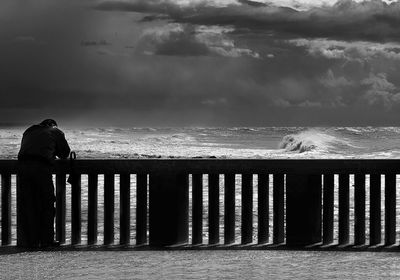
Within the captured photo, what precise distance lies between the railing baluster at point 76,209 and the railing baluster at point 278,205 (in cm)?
192

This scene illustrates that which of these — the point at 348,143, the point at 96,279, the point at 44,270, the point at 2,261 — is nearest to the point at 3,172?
the point at 2,261

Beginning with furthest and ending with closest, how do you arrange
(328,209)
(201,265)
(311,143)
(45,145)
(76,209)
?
(311,143) → (76,209) → (328,209) → (45,145) → (201,265)

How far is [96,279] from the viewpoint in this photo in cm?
582

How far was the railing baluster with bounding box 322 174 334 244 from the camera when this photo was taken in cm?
734

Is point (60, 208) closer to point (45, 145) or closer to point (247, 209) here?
point (45, 145)

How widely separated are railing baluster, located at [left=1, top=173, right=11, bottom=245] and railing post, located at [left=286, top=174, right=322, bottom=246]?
109 inches

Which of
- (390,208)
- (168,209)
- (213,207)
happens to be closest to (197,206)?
(213,207)

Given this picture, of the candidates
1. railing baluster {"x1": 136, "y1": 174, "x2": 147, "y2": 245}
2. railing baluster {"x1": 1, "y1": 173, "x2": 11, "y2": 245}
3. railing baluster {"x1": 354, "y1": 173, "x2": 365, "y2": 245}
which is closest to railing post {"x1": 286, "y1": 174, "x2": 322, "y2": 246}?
railing baluster {"x1": 354, "y1": 173, "x2": 365, "y2": 245}

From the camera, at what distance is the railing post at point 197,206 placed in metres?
7.40

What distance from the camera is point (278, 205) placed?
7.38 m

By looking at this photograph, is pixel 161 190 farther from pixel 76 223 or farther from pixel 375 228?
pixel 375 228

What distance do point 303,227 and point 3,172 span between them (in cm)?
301

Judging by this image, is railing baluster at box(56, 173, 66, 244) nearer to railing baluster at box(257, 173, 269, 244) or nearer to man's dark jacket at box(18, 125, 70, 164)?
man's dark jacket at box(18, 125, 70, 164)

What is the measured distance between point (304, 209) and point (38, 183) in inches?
102
